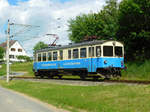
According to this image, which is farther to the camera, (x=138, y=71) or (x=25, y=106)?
(x=138, y=71)

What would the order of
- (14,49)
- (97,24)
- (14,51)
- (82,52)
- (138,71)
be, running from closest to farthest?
1. (82,52)
2. (138,71)
3. (97,24)
4. (14,51)
5. (14,49)

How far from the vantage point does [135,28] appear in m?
28.4

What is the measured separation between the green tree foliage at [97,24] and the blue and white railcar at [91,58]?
12.6 m

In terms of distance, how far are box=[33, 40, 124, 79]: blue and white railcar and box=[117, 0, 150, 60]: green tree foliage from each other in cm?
752

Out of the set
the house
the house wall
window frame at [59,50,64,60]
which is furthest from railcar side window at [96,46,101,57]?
the house wall

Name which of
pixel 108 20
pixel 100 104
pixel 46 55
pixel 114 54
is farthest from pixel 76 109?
pixel 108 20

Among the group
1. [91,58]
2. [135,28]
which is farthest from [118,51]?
[135,28]

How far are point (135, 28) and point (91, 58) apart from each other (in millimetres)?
10690

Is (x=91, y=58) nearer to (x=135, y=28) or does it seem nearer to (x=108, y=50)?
(x=108, y=50)

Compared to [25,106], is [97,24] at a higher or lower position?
higher

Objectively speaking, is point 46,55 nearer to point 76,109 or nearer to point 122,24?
point 122,24

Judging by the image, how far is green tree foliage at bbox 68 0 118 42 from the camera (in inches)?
1420

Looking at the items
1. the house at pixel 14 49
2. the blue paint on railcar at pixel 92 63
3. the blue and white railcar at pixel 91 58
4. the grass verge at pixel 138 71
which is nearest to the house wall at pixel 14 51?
the house at pixel 14 49

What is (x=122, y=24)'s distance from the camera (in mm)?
29953
